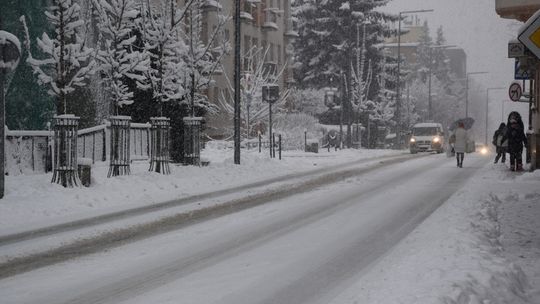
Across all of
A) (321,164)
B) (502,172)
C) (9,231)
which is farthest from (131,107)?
(9,231)

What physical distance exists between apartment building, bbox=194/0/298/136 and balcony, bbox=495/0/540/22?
21.1m

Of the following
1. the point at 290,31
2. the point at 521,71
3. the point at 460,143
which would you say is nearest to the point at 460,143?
the point at 460,143

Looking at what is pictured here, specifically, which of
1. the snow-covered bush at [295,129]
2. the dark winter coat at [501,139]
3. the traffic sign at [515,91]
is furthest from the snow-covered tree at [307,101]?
the traffic sign at [515,91]

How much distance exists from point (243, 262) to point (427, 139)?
1376 inches

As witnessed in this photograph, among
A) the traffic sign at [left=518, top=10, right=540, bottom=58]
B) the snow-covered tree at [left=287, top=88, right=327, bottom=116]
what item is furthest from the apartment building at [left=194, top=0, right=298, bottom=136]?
the traffic sign at [left=518, top=10, right=540, bottom=58]

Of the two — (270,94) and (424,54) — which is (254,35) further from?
(424,54)

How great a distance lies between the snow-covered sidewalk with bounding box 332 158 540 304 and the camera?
5715 millimetres

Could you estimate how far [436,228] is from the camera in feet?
30.6

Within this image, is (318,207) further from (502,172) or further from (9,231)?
A: (502,172)

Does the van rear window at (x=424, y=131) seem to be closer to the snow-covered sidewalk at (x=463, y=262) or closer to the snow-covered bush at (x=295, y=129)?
the snow-covered bush at (x=295, y=129)

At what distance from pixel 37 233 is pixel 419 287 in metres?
5.98

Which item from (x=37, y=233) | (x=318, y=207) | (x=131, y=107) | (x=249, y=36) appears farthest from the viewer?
(x=249, y=36)

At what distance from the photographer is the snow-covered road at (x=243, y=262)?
5.91 meters

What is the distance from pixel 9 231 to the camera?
9711 millimetres
